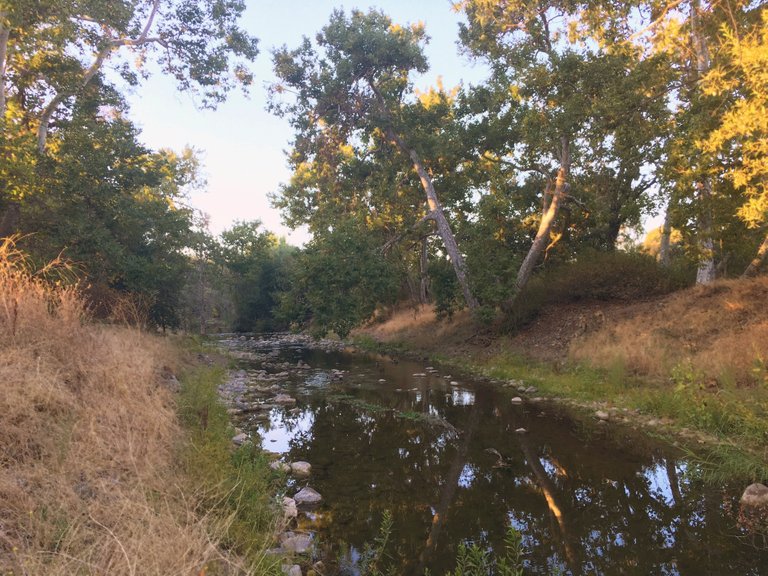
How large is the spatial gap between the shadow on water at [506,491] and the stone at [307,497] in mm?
152

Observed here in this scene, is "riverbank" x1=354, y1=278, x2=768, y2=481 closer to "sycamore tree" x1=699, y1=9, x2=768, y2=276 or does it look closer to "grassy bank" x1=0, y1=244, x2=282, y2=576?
"sycamore tree" x1=699, y1=9, x2=768, y2=276

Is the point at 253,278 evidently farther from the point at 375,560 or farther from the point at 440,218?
the point at 375,560

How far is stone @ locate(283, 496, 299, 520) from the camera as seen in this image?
501cm

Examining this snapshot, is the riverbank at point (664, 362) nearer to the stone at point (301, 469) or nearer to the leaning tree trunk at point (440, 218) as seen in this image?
the leaning tree trunk at point (440, 218)

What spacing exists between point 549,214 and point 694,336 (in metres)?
8.67

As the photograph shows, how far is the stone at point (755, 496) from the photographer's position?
16.6 feet

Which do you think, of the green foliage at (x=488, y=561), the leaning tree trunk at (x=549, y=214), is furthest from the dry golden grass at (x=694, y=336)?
the green foliage at (x=488, y=561)

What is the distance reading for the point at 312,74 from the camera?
19797mm

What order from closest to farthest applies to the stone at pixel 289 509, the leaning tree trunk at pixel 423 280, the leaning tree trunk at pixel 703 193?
1. the stone at pixel 289 509
2. the leaning tree trunk at pixel 703 193
3. the leaning tree trunk at pixel 423 280

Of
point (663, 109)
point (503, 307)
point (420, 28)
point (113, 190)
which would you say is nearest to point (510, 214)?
point (503, 307)

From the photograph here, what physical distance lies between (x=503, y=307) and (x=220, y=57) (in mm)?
16293

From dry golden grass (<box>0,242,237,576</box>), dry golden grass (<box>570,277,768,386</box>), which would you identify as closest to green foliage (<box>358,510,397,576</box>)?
dry golden grass (<box>0,242,237,576</box>)

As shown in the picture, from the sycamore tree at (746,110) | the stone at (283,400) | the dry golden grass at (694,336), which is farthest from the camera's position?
the stone at (283,400)

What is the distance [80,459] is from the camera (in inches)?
180
